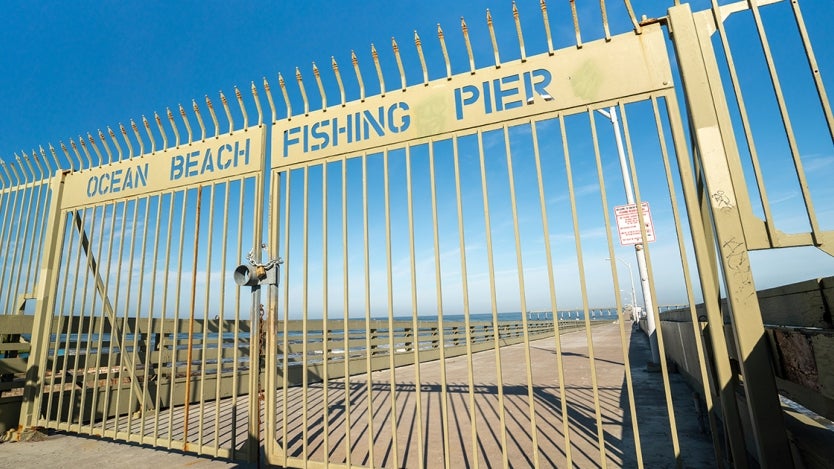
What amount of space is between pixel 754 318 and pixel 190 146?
5.84 m

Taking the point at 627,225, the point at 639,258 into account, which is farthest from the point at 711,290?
the point at 639,258

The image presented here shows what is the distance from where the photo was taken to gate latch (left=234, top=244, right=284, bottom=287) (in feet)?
12.6

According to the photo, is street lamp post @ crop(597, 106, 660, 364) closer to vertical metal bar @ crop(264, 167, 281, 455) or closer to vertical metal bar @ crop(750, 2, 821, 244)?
vertical metal bar @ crop(750, 2, 821, 244)

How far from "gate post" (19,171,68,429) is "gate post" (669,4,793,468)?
7.96 m

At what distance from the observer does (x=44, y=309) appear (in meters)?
5.60

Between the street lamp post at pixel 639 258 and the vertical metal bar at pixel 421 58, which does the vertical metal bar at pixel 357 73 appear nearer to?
the vertical metal bar at pixel 421 58

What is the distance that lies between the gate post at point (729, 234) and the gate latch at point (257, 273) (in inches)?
151

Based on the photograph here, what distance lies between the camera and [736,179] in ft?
8.60

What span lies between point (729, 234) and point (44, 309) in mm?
8335

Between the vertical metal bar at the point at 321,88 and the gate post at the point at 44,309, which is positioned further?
the gate post at the point at 44,309

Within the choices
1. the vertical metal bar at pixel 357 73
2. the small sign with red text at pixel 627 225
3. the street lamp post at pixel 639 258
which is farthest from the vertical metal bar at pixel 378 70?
the street lamp post at pixel 639 258

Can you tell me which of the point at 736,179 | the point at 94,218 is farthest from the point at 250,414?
the point at 736,179

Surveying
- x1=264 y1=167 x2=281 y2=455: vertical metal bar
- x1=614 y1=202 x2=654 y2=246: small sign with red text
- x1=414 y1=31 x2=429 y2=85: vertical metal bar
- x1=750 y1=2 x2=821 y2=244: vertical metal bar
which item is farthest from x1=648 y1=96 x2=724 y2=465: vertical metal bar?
x1=614 y1=202 x2=654 y2=246: small sign with red text

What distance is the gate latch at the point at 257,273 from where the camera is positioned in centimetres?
384
